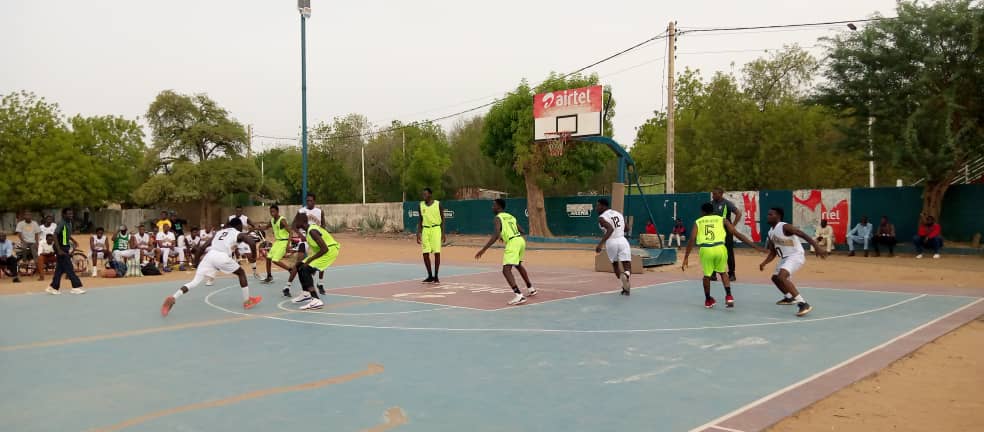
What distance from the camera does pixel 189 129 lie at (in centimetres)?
4700

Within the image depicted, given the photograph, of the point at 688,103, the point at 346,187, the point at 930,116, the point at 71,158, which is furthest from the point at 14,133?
the point at 930,116

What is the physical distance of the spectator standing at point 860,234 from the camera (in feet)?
71.7

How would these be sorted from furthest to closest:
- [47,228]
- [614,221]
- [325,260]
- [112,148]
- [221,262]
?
[112,148], [47,228], [614,221], [325,260], [221,262]

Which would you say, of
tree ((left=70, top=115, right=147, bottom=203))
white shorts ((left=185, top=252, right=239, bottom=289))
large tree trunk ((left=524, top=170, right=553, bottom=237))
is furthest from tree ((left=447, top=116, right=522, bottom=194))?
white shorts ((left=185, top=252, right=239, bottom=289))

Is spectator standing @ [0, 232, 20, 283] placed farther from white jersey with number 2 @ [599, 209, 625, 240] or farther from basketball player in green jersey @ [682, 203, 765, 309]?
basketball player in green jersey @ [682, 203, 765, 309]

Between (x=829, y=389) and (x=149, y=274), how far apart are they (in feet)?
59.8

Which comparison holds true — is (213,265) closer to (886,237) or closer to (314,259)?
(314,259)

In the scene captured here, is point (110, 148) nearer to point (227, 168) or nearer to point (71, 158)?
point (71, 158)

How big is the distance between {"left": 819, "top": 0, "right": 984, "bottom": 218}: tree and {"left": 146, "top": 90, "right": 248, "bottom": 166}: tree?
3904 cm

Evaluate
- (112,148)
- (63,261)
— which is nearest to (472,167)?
(112,148)

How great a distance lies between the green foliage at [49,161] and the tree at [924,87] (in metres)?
49.1

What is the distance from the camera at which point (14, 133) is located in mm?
49156

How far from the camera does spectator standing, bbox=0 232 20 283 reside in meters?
18.4

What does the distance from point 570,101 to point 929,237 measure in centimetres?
1220
